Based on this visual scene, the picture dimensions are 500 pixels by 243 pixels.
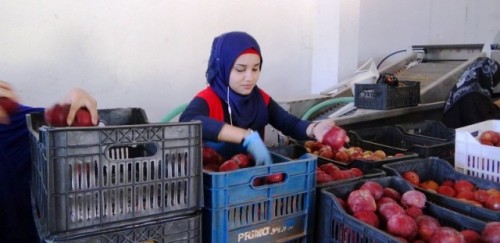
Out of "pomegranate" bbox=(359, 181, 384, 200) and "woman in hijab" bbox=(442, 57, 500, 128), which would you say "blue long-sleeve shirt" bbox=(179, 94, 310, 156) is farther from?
"woman in hijab" bbox=(442, 57, 500, 128)

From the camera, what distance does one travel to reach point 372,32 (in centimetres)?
394

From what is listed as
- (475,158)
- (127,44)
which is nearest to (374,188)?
(475,158)

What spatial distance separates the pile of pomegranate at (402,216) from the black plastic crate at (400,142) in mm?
495

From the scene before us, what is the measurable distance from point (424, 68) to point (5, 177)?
9.33 ft

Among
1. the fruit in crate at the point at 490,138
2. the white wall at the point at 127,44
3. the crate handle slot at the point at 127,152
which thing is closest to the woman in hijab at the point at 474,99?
the fruit in crate at the point at 490,138

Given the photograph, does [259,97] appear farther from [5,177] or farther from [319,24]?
[319,24]

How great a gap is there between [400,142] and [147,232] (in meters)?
1.37

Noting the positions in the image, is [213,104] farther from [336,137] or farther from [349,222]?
[349,222]

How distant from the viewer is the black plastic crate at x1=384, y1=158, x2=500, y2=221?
43.6 inches

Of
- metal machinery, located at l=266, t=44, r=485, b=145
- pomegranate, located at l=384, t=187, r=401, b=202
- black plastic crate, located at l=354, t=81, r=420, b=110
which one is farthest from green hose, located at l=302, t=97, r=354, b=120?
pomegranate, located at l=384, t=187, r=401, b=202

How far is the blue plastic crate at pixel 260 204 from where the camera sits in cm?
97

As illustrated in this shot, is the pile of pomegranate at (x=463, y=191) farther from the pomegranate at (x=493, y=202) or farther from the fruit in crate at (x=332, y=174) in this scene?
the fruit in crate at (x=332, y=174)

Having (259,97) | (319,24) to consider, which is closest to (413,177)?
(259,97)

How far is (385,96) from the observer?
2377 millimetres
